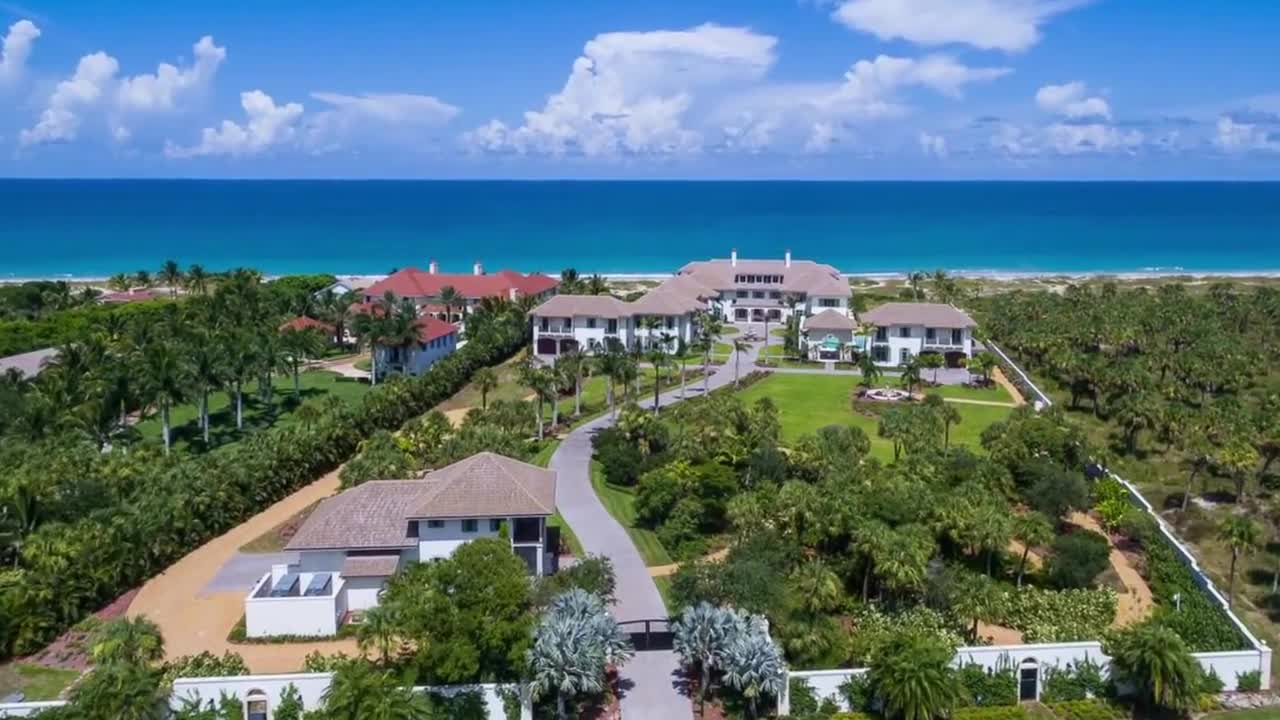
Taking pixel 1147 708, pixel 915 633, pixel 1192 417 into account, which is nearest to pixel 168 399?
pixel 915 633

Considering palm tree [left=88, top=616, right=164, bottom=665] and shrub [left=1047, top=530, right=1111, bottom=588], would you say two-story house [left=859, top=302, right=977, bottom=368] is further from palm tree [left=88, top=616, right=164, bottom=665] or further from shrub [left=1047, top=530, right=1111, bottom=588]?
palm tree [left=88, top=616, right=164, bottom=665]

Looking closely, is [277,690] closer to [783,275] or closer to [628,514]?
[628,514]

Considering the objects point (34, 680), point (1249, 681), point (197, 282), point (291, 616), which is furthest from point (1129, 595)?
point (197, 282)

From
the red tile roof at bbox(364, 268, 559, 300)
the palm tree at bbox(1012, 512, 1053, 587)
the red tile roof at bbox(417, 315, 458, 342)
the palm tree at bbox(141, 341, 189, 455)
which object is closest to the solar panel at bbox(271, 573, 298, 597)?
the palm tree at bbox(141, 341, 189, 455)

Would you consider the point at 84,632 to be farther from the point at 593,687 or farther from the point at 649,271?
the point at 649,271

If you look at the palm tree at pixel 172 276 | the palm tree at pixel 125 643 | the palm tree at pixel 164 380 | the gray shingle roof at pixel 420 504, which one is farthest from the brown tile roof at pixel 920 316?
the palm tree at pixel 172 276

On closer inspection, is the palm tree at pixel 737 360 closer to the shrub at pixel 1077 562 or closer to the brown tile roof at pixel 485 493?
the brown tile roof at pixel 485 493
